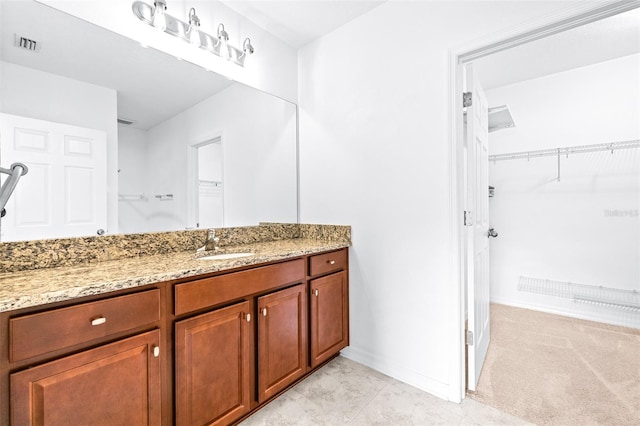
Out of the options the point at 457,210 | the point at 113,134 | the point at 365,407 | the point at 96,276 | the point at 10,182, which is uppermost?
the point at 113,134

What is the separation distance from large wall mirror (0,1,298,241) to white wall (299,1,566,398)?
23.1 inches

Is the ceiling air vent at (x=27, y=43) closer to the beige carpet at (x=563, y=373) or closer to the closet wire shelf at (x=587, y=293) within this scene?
the beige carpet at (x=563, y=373)

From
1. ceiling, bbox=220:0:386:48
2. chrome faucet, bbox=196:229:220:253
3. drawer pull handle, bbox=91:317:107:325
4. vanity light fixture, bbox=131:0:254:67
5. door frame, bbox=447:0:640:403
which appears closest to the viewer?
drawer pull handle, bbox=91:317:107:325

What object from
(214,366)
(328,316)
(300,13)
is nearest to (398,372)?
(328,316)

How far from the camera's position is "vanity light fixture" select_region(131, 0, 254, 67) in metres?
1.55

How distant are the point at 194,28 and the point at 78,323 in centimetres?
166

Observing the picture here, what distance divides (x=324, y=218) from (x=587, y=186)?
8.74 ft

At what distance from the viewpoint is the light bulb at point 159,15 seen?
5.10ft

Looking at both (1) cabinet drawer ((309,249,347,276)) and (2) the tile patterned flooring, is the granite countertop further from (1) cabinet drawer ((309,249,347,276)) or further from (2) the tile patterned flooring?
(2) the tile patterned flooring

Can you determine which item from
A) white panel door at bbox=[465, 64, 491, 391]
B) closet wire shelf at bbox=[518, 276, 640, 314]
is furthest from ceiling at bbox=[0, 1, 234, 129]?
closet wire shelf at bbox=[518, 276, 640, 314]

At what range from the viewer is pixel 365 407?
162 cm

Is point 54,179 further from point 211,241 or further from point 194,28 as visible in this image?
point 194,28

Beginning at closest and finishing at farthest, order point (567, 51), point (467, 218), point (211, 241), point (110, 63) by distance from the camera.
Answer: point (110, 63) < point (467, 218) < point (211, 241) < point (567, 51)

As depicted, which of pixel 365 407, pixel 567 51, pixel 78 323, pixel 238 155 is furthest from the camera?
pixel 567 51
